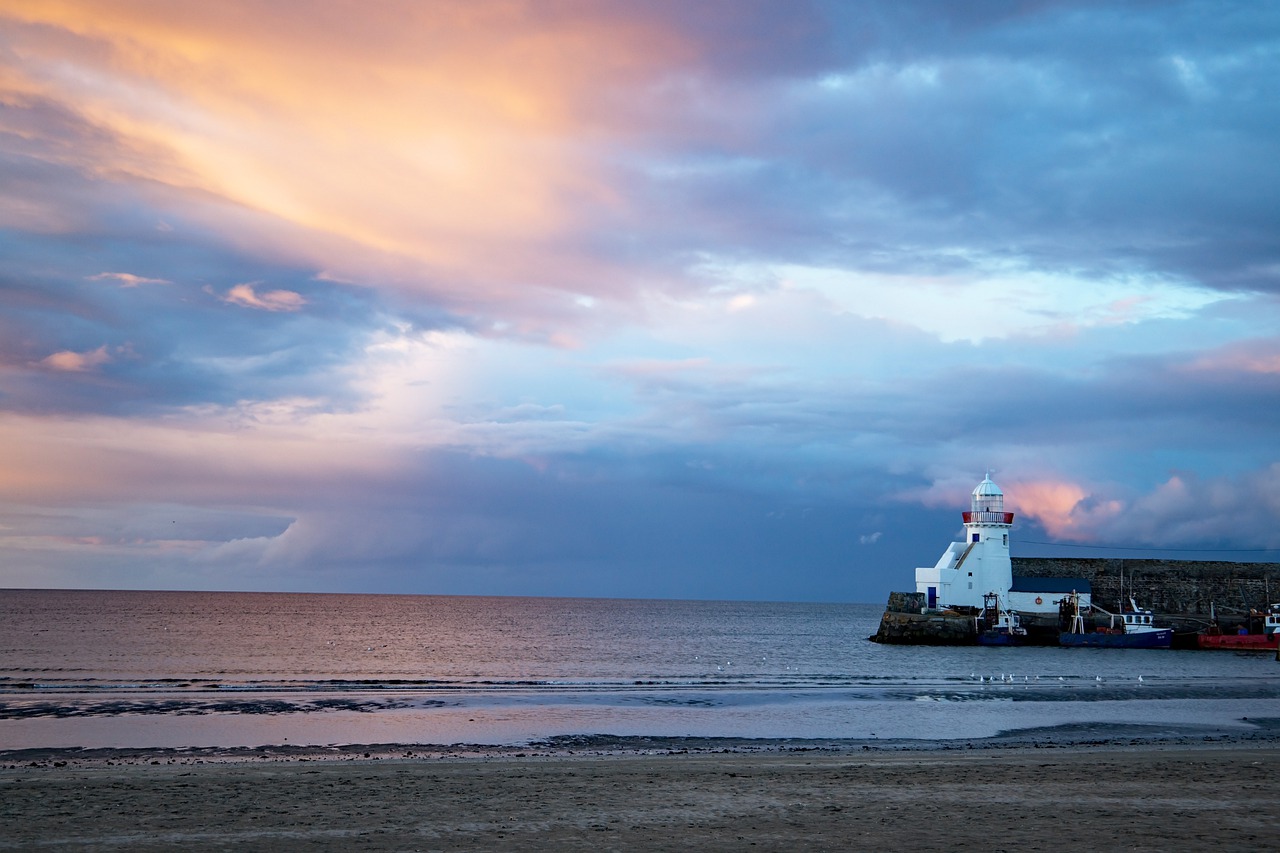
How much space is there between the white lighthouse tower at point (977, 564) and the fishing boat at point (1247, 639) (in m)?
14.6

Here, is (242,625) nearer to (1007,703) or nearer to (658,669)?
(658,669)

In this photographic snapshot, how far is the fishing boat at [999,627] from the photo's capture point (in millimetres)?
76688

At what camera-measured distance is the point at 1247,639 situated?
76.4m

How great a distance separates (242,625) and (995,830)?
107466mm

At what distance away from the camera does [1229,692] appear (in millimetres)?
46344

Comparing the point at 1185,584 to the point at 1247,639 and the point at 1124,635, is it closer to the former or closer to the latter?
the point at 1247,639

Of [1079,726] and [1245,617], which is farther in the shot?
[1245,617]

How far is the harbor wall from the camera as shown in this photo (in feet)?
284

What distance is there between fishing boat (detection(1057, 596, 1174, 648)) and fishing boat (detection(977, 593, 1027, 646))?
10.3 feet

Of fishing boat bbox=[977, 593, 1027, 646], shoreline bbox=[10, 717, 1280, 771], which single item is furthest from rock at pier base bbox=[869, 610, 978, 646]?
shoreline bbox=[10, 717, 1280, 771]

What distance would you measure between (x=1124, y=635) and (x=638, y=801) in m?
68.9

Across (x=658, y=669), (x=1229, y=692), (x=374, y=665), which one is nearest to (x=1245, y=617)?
(x=1229, y=692)

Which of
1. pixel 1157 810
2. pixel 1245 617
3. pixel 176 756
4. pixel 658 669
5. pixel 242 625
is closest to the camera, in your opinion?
pixel 1157 810

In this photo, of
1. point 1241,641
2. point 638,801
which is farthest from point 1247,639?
point 638,801
